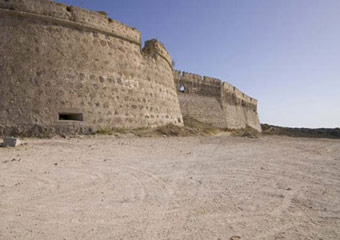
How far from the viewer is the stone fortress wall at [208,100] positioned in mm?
18625

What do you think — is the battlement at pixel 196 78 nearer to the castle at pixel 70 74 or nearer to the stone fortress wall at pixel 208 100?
the stone fortress wall at pixel 208 100

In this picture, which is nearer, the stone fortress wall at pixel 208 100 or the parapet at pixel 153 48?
the parapet at pixel 153 48

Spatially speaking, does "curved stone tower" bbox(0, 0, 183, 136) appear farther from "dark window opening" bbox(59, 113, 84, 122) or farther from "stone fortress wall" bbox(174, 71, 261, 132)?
"stone fortress wall" bbox(174, 71, 261, 132)

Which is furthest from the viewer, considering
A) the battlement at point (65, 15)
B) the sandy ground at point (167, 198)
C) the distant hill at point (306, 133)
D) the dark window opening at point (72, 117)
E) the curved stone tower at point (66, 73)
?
the distant hill at point (306, 133)

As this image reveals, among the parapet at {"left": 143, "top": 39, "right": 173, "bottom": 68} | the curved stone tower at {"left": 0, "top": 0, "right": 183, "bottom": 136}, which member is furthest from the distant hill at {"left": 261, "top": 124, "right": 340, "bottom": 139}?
the curved stone tower at {"left": 0, "top": 0, "right": 183, "bottom": 136}

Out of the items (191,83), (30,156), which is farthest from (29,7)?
(191,83)

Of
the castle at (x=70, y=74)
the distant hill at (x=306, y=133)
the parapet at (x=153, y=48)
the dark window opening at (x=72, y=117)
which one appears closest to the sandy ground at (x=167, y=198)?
the castle at (x=70, y=74)

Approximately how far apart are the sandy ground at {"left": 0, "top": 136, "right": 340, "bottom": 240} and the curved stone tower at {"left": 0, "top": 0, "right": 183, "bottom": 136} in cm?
317

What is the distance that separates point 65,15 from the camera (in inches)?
359

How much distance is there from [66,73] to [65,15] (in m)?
2.20

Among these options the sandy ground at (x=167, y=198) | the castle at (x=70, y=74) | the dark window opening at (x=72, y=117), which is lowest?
the sandy ground at (x=167, y=198)

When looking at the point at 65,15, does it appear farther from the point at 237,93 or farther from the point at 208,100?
the point at 237,93

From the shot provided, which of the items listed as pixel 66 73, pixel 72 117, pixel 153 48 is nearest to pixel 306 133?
pixel 153 48

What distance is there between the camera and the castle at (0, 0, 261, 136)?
7.91 metres
